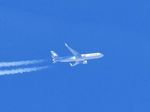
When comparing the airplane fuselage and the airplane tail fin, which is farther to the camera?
the airplane fuselage

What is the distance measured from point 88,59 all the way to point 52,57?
3.72 meters

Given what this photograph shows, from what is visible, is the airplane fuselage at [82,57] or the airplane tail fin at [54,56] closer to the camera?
the airplane tail fin at [54,56]

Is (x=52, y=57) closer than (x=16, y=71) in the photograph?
No

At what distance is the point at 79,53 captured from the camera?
4844 cm

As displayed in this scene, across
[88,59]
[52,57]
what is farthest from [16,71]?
[88,59]

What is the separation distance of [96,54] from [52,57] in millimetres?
4171

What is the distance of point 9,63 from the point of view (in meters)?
44.8

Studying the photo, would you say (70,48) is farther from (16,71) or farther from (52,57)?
(16,71)

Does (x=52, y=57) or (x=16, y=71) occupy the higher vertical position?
(x=52, y=57)

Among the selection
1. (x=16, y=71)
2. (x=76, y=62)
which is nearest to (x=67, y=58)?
(x=76, y=62)

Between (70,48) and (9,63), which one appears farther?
(70,48)

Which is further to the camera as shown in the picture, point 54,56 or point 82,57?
point 82,57

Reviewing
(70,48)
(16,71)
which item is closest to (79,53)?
(70,48)

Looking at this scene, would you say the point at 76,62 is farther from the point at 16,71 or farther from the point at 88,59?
the point at 16,71
